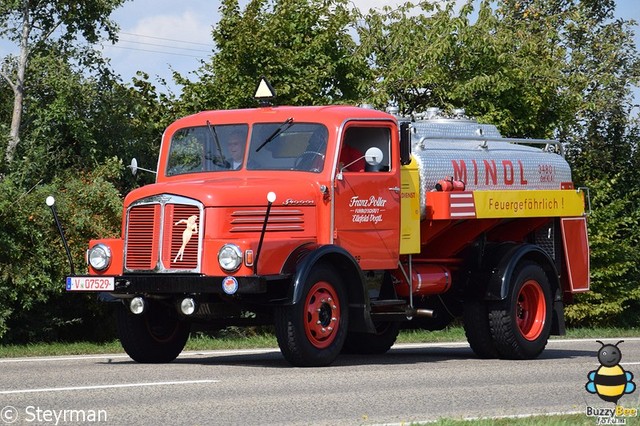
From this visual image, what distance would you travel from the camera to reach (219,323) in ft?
49.4

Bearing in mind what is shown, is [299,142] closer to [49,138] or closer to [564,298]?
[564,298]

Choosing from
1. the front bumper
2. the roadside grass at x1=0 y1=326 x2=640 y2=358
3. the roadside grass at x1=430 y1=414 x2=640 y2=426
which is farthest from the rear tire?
the roadside grass at x1=430 y1=414 x2=640 y2=426

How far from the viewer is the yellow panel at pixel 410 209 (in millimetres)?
15930

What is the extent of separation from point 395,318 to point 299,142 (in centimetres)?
239

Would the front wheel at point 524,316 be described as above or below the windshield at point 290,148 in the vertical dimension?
below

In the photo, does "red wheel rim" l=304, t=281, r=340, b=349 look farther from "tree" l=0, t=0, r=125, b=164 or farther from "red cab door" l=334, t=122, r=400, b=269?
"tree" l=0, t=0, r=125, b=164

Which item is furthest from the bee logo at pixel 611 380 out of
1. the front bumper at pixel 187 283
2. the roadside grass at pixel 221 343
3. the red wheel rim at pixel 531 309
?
the roadside grass at pixel 221 343

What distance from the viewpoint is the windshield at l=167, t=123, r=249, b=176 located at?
15523 millimetres

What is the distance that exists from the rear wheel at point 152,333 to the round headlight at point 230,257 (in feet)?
4.97

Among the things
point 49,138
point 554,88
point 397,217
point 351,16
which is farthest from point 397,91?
point 397,217

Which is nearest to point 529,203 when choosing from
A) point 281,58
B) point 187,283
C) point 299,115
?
point 299,115

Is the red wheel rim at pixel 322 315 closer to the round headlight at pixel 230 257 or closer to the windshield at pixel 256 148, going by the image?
the round headlight at pixel 230 257

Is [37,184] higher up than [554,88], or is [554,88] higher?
[554,88]

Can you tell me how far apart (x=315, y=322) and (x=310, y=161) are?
1.93m
